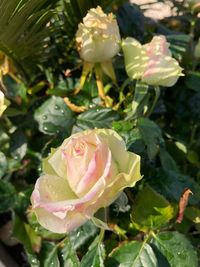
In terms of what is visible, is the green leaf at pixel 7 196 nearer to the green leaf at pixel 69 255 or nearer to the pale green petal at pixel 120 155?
the green leaf at pixel 69 255

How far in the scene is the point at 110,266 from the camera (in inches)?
36.6

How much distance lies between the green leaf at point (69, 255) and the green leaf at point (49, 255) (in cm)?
1

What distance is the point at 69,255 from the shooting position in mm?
996

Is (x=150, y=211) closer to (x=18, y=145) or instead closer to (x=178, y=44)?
(x=18, y=145)

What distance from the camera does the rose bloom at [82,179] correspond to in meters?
0.74

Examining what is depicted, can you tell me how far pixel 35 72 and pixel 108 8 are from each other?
0.20m

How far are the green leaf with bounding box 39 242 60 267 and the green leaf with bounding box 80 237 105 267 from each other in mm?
93

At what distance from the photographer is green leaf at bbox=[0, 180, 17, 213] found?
3.60ft

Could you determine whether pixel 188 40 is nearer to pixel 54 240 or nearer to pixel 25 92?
pixel 25 92

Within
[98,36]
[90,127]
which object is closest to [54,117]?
[90,127]

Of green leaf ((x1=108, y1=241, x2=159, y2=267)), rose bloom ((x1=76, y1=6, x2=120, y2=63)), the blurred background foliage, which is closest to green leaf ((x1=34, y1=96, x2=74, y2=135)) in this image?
the blurred background foliage

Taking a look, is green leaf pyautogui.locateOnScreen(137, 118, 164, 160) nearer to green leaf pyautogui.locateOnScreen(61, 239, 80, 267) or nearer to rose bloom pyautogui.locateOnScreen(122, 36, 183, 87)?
rose bloom pyautogui.locateOnScreen(122, 36, 183, 87)

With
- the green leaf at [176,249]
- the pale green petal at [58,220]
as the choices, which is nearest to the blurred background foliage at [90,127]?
the green leaf at [176,249]

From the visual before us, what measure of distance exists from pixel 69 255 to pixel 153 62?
35cm
